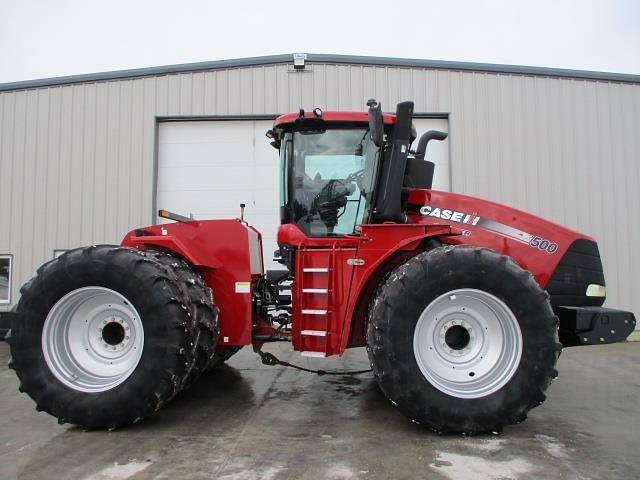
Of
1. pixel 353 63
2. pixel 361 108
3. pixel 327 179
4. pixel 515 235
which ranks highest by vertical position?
pixel 353 63

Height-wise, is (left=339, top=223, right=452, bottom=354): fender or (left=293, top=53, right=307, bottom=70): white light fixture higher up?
(left=293, top=53, right=307, bottom=70): white light fixture

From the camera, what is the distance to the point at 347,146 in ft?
15.6

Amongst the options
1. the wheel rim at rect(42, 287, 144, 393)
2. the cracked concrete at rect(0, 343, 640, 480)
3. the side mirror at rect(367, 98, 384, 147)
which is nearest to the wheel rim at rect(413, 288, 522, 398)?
the cracked concrete at rect(0, 343, 640, 480)

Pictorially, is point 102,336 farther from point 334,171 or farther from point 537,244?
point 537,244

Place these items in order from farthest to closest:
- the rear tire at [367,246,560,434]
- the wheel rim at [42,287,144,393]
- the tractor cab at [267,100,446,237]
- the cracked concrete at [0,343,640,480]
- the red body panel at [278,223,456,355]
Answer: the tractor cab at [267,100,446,237] < the red body panel at [278,223,456,355] < the wheel rim at [42,287,144,393] < the rear tire at [367,246,560,434] < the cracked concrete at [0,343,640,480]

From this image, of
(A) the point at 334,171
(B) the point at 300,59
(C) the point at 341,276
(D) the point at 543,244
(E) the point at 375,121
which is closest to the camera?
(E) the point at 375,121

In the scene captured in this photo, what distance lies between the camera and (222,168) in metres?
9.96

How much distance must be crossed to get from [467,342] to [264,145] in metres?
6.91

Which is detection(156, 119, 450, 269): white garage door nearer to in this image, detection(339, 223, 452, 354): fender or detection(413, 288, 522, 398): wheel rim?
detection(339, 223, 452, 354): fender

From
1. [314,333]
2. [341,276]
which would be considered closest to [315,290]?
[341,276]

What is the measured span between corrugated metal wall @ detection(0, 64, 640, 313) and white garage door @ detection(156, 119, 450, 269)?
0.28 metres

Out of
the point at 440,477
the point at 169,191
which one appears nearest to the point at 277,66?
the point at 169,191

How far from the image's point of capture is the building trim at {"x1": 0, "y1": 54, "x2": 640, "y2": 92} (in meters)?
9.88

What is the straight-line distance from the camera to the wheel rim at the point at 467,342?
12.5ft
